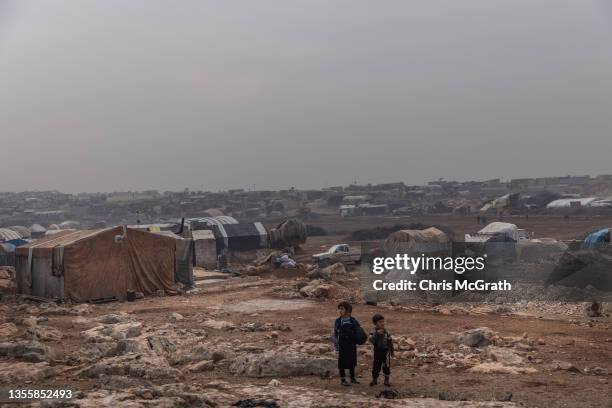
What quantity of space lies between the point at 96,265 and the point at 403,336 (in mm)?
11757

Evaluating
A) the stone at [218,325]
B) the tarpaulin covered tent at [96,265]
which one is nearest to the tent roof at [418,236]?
the tarpaulin covered tent at [96,265]

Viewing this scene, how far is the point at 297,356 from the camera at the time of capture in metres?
10.7

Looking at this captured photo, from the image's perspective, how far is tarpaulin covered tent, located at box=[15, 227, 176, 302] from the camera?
69.6 ft

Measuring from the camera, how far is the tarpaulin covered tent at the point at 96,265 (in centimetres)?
2122

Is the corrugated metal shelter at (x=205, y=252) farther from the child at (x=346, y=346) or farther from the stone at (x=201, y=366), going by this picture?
the child at (x=346, y=346)

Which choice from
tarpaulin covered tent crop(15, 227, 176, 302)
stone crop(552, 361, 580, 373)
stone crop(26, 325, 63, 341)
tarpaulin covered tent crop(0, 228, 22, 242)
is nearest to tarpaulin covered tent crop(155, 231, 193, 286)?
tarpaulin covered tent crop(15, 227, 176, 302)

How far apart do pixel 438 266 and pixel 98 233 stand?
1074 centimetres

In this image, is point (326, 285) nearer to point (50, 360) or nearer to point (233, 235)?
point (50, 360)

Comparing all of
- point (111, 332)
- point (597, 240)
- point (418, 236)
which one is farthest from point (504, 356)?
point (418, 236)

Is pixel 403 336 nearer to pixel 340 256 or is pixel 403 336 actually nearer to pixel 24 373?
pixel 24 373

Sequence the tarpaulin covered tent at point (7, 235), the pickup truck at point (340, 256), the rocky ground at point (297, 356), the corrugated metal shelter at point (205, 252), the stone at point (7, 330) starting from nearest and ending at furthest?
the rocky ground at point (297, 356) → the stone at point (7, 330) → the pickup truck at point (340, 256) → the corrugated metal shelter at point (205, 252) → the tarpaulin covered tent at point (7, 235)

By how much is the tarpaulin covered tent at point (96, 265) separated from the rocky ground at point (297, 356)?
2.07 meters

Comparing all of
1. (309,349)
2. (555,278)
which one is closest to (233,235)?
(555,278)

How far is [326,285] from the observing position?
21797mm
